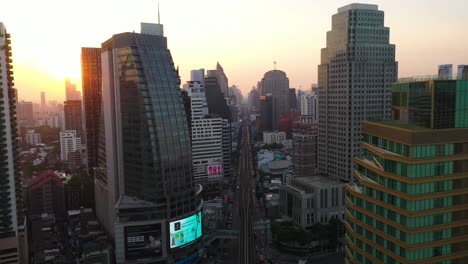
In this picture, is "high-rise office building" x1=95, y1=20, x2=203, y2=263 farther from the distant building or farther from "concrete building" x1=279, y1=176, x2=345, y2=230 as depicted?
the distant building

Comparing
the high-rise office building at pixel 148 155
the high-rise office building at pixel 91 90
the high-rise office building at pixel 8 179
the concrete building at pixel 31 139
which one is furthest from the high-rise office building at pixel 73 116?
the high-rise office building at pixel 148 155

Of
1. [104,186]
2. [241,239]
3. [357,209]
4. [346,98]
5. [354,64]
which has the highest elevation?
[354,64]

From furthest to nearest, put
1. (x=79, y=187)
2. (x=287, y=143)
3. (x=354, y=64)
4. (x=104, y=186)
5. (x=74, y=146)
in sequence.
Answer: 1. (x=287, y=143)
2. (x=74, y=146)
3. (x=79, y=187)
4. (x=354, y=64)
5. (x=104, y=186)

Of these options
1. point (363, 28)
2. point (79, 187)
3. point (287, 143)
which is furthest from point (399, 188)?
point (287, 143)

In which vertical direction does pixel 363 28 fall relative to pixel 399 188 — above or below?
above

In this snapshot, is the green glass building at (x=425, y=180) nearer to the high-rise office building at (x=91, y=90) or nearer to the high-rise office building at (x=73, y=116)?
the high-rise office building at (x=91, y=90)

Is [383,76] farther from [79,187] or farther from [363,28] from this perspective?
[79,187]
